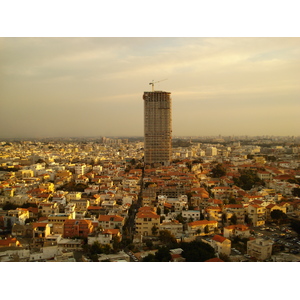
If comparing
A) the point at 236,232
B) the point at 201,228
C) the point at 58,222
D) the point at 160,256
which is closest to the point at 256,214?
the point at 236,232

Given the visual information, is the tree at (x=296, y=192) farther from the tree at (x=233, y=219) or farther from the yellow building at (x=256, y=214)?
the tree at (x=233, y=219)

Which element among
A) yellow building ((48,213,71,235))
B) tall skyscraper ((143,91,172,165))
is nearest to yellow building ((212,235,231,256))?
yellow building ((48,213,71,235))

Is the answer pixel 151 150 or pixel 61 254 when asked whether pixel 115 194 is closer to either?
pixel 61 254

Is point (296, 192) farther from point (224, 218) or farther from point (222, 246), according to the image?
point (222, 246)

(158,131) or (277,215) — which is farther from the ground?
(158,131)

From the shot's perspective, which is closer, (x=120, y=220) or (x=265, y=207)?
(x=120, y=220)

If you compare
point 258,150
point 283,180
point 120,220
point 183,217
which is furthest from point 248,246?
point 258,150

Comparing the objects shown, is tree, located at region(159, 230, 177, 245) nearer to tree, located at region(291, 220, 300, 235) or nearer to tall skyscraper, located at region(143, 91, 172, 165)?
tree, located at region(291, 220, 300, 235)

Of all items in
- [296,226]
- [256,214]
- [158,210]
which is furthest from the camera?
[158,210]
